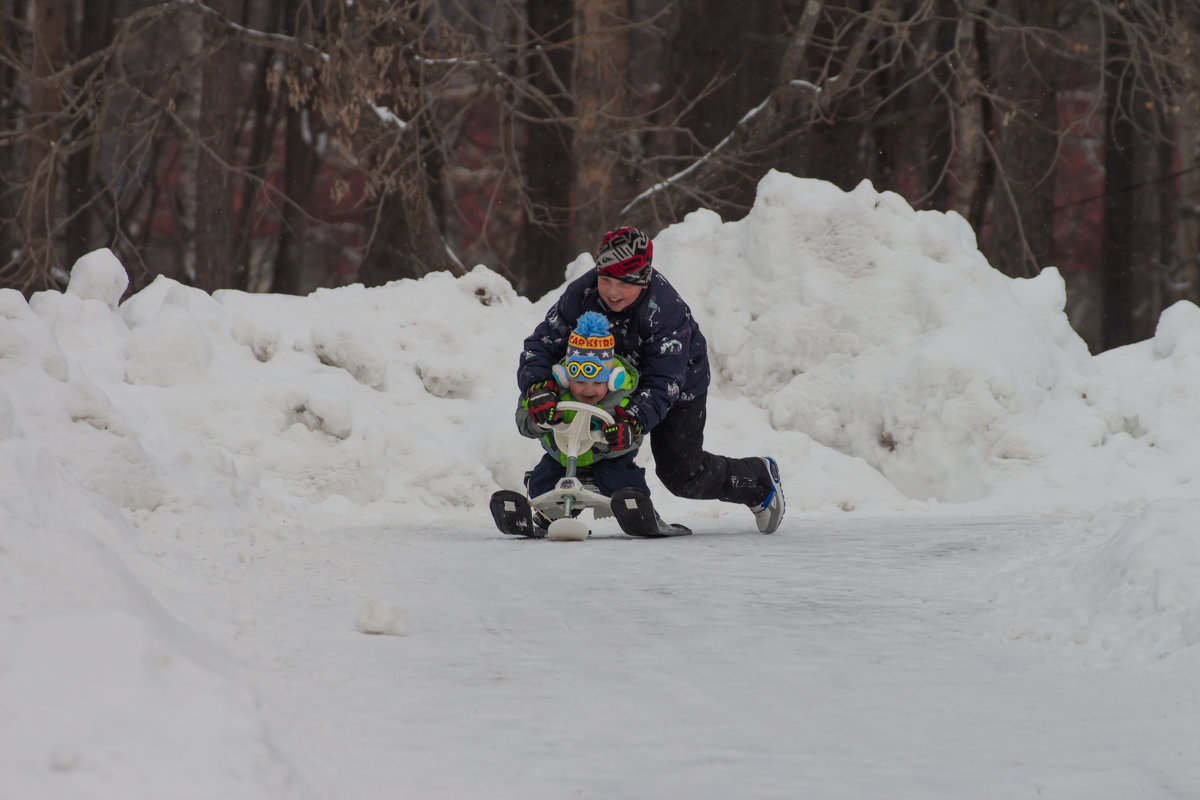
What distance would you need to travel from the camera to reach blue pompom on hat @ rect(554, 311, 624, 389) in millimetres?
5098

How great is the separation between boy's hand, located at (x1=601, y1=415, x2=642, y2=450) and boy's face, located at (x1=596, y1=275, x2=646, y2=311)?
1.63 feet

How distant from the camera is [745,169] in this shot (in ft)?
53.0

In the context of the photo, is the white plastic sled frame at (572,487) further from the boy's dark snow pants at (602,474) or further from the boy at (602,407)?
the boy's dark snow pants at (602,474)

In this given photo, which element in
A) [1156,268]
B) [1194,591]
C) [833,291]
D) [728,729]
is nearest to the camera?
[728,729]

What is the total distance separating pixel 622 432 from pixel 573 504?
450 mm

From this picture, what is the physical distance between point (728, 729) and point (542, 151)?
13.6 meters

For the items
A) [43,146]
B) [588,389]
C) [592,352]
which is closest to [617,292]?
[592,352]

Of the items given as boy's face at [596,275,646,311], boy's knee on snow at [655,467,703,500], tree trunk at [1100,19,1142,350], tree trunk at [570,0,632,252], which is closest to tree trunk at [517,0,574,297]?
tree trunk at [570,0,632,252]

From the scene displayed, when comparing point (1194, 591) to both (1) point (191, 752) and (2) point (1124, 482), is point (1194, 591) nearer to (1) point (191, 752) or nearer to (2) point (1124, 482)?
(1) point (191, 752)

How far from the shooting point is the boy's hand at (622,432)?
506 centimetres

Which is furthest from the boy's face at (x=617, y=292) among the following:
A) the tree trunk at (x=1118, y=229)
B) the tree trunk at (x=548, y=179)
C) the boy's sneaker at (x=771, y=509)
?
the tree trunk at (x=1118, y=229)

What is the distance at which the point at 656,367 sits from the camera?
206 inches

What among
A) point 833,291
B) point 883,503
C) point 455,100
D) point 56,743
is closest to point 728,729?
point 56,743

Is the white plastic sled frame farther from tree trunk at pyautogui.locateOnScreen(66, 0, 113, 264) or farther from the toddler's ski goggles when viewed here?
→ tree trunk at pyautogui.locateOnScreen(66, 0, 113, 264)
